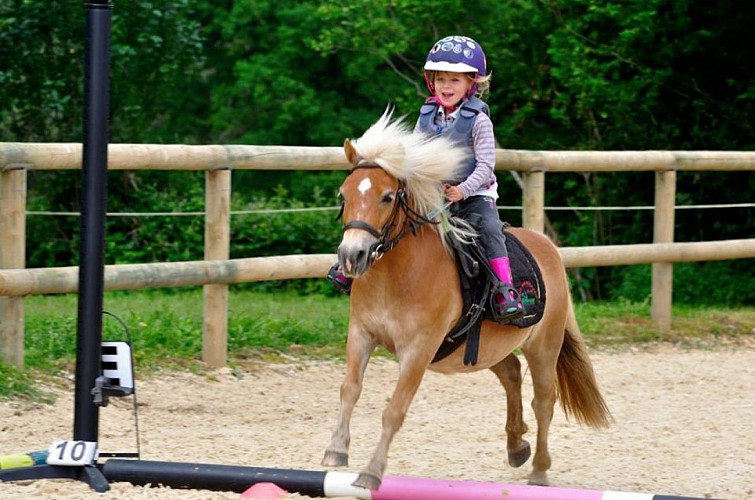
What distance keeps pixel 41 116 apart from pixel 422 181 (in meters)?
10.5

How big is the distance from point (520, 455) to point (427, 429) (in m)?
1.09

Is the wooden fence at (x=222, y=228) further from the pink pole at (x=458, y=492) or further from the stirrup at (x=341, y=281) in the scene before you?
the pink pole at (x=458, y=492)

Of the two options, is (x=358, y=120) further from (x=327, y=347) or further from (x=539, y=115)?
(x=327, y=347)

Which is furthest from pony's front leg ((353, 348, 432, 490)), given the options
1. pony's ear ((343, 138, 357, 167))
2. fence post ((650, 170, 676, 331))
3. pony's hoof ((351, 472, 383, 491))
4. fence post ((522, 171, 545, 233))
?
fence post ((650, 170, 676, 331))

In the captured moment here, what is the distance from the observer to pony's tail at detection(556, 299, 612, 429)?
634cm

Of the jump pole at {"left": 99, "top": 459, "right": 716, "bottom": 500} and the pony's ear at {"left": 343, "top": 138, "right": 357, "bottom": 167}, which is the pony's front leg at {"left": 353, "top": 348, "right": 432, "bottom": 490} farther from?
the pony's ear at {"left": 343, "top": 138, "right": 357, "bottom": 167}

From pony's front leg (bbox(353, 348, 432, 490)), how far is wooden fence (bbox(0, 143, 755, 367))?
2.76m

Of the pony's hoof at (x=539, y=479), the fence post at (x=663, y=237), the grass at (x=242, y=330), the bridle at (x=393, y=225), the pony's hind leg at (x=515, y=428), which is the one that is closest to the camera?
the bridle at (x=393, y=225)

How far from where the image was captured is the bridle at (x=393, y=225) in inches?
182

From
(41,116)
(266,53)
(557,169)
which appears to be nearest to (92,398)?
(557,169)

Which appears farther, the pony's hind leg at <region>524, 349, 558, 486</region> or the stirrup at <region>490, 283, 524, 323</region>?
the pony's hind leg at <region>524, 349, 558, 486</region>

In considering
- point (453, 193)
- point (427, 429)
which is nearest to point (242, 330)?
point (427, 429)

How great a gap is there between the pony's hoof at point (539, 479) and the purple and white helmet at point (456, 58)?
2060 millimetres

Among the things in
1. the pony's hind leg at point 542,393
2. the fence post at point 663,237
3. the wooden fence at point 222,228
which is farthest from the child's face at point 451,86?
the fence post at point 663,237
